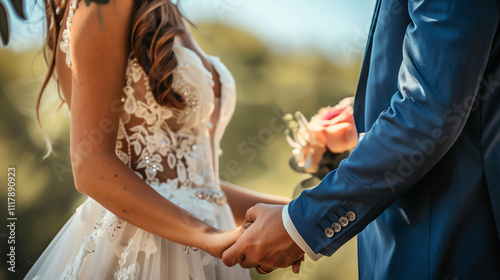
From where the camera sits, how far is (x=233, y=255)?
967mm

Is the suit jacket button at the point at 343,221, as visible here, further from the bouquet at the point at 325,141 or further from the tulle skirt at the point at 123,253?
the bouquet at the point at 325,141

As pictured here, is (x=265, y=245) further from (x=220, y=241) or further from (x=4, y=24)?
(x=4, y=24)

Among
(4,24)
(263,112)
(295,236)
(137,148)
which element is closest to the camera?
(295,236)

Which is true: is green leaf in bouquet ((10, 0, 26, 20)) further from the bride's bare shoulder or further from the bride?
the bride's bare shoulder

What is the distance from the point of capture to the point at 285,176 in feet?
9.07

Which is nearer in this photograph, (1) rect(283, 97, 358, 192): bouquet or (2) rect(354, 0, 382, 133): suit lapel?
(2) rect(354, 0, 382, 133): suit lapel

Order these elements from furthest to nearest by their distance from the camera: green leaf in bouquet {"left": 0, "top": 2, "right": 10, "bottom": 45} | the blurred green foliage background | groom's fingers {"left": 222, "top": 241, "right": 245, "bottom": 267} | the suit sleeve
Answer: the blurred green foliage background, green leaf in bouquet {"left": 0, "top": 2, "right": 10, "bottom": 45}, groom's fingers {"left": 222, "top": 241, "right": 245, "bottom": 267}, the suit sleeve

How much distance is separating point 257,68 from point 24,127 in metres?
1.28

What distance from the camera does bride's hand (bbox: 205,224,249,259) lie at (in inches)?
38.8

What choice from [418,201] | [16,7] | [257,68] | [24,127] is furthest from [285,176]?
[418,201]

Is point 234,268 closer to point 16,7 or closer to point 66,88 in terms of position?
point 66,88

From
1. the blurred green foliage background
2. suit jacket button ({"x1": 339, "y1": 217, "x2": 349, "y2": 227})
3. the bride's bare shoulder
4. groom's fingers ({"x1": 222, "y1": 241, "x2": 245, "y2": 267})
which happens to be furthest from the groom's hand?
the blurred green foliage background

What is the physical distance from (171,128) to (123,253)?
0.29m

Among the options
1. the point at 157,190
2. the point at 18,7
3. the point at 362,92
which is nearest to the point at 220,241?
the point at 157,190
